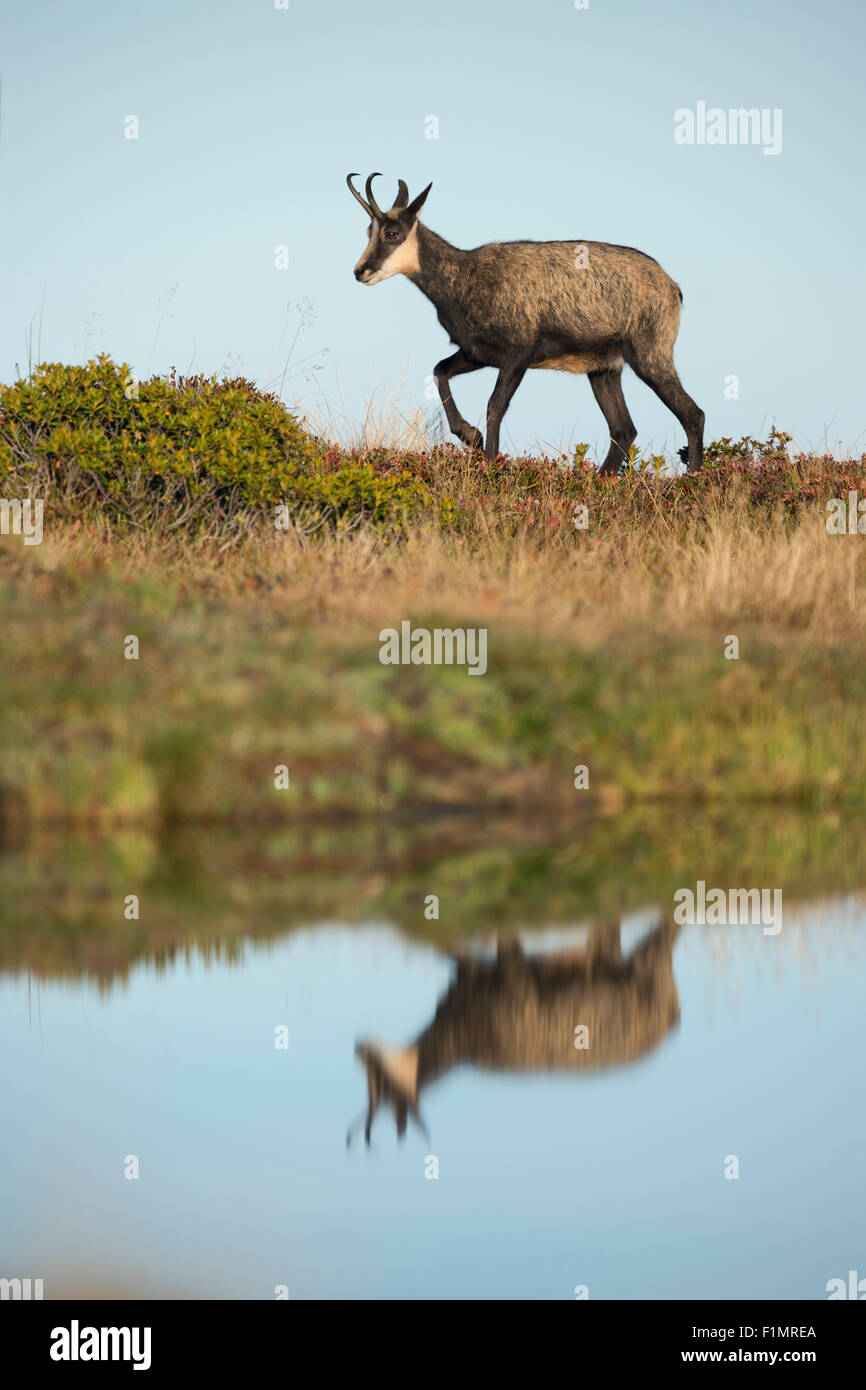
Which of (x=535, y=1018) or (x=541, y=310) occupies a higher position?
(x=541, y=310)

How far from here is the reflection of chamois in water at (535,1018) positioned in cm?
545

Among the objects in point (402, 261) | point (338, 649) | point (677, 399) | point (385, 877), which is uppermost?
point (402, 261)

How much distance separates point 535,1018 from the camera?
601 cm

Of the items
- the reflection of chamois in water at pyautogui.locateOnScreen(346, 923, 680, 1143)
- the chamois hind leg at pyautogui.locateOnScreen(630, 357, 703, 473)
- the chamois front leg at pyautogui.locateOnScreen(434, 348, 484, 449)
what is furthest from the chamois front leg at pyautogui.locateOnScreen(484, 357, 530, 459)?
the reflection of chamois in water at pyautogui.locateOnScreen(346, 923, 680, 1143)

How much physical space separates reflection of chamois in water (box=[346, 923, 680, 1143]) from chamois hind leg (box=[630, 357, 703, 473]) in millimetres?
14547

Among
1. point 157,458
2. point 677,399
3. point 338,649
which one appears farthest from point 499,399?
point 338,649

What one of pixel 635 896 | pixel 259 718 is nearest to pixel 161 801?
pixel 259 718

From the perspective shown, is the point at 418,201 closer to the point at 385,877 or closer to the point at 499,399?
the point at 499,399

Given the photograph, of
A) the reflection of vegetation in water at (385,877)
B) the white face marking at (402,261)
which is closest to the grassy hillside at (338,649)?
the reflection of vegetation in water at (385,877)

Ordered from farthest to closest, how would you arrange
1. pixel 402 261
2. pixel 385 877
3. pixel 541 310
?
pixel 541 310 < pixel 402 261 < pixel 385 877

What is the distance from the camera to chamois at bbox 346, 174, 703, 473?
19219 mm

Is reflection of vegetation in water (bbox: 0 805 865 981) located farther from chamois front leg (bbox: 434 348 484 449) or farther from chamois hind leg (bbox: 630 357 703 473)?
chamois hind leg (bbox: 630 357 703 473)

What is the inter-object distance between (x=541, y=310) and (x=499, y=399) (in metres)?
1.47

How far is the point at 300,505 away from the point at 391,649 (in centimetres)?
575
